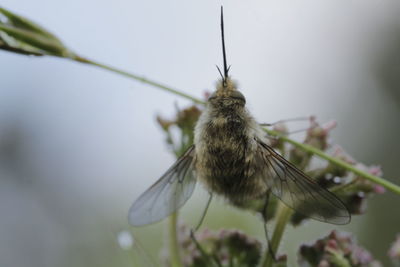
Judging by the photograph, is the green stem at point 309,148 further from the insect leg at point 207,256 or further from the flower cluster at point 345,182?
the insect leg at point 207,256

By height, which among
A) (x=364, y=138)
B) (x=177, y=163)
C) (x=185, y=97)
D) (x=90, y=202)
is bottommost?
(x=177, y=163)

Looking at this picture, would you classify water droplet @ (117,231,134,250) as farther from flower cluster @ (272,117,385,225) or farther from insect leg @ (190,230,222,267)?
flower cluster @ (272,117,385,225)

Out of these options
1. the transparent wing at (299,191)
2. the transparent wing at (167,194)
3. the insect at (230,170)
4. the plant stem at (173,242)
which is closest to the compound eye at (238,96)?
the insect at (230,170)

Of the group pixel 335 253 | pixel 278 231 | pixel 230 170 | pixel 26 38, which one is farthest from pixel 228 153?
pixel 26 38

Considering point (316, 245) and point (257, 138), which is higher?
point (257, 138)

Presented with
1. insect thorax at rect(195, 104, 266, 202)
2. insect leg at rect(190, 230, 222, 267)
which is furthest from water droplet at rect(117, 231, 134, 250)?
insect thorax at rect(195, 104, 266, 202)

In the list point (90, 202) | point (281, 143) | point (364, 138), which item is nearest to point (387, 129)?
point (364, 138)

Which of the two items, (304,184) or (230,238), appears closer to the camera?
(304,184)

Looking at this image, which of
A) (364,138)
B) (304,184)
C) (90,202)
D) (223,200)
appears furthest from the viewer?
(364,138)

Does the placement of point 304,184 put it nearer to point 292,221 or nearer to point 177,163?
point 292,221
